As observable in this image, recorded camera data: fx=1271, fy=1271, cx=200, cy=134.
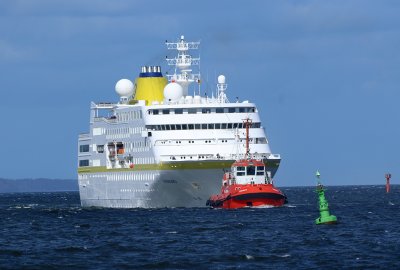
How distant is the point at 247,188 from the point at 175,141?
10.2 m

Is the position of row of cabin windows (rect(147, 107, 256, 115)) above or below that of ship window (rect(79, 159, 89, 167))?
above

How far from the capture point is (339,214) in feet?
305

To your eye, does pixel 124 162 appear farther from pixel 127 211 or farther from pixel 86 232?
pixel 86 232

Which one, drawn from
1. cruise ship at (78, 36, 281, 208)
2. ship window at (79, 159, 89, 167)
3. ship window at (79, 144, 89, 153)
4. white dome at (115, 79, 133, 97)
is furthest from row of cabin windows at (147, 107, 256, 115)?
ship window at (79, 159, 89, 167)

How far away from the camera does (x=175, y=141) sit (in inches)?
3974

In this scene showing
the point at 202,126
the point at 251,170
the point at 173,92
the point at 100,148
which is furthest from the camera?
the point at 100,148

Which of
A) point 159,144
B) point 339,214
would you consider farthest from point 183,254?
point 159,144

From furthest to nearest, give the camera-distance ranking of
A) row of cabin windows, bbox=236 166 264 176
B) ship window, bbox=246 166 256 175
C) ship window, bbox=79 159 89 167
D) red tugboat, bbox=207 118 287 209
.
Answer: ship window, bbox=79 159 89 167 → ship window, bbox=246 166 256 175 → row of cabin windows, bbox=236 166 264 176 → red tugboat, bbox=207 118 287 209

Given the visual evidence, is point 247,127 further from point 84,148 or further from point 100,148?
point 84,148

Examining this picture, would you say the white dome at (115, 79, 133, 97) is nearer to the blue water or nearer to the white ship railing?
the white ship railing

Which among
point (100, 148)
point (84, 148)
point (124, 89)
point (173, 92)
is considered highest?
point (124, 89)

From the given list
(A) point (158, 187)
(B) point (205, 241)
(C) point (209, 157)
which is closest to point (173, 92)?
(A) point (158, 187)

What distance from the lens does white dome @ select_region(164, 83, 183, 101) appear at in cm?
10725

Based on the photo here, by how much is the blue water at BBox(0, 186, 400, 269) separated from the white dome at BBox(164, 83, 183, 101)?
1325cm
